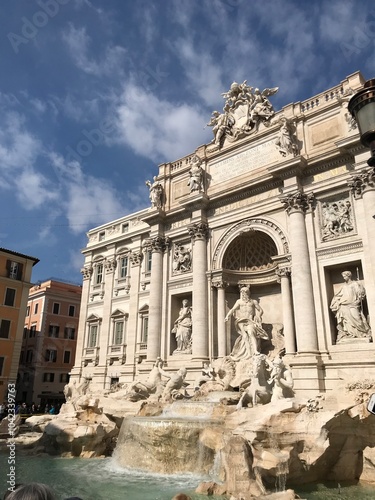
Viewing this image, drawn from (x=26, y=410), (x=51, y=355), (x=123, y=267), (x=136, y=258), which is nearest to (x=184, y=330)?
(x=136, y=258)

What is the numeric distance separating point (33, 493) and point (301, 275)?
17.4 meters

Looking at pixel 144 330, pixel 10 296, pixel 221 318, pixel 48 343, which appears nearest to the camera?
pixel 221 318

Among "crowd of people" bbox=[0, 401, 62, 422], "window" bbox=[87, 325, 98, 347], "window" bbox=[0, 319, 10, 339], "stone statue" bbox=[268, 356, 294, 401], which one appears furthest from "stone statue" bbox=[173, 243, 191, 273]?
"window" bbox=[0, 319, 10, 339]

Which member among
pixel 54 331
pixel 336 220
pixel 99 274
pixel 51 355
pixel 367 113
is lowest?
pixel 367 113

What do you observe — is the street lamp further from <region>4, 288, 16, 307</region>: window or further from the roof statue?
<region>4, 288, 16, 307</region>: window

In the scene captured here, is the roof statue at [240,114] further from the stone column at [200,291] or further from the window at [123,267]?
the window at [123,267]

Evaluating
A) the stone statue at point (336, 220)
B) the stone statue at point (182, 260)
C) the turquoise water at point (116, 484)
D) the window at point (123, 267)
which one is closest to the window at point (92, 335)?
the window at point (123, 267)

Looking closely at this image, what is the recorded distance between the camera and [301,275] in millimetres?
18391

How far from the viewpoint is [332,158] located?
19.3 metres

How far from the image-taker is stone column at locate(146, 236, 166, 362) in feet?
76.7

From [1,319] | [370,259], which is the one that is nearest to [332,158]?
[370,259]

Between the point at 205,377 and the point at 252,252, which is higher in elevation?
the point at 252,252

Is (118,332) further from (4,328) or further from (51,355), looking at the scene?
(51,355)

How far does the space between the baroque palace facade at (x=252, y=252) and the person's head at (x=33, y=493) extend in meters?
15.5
